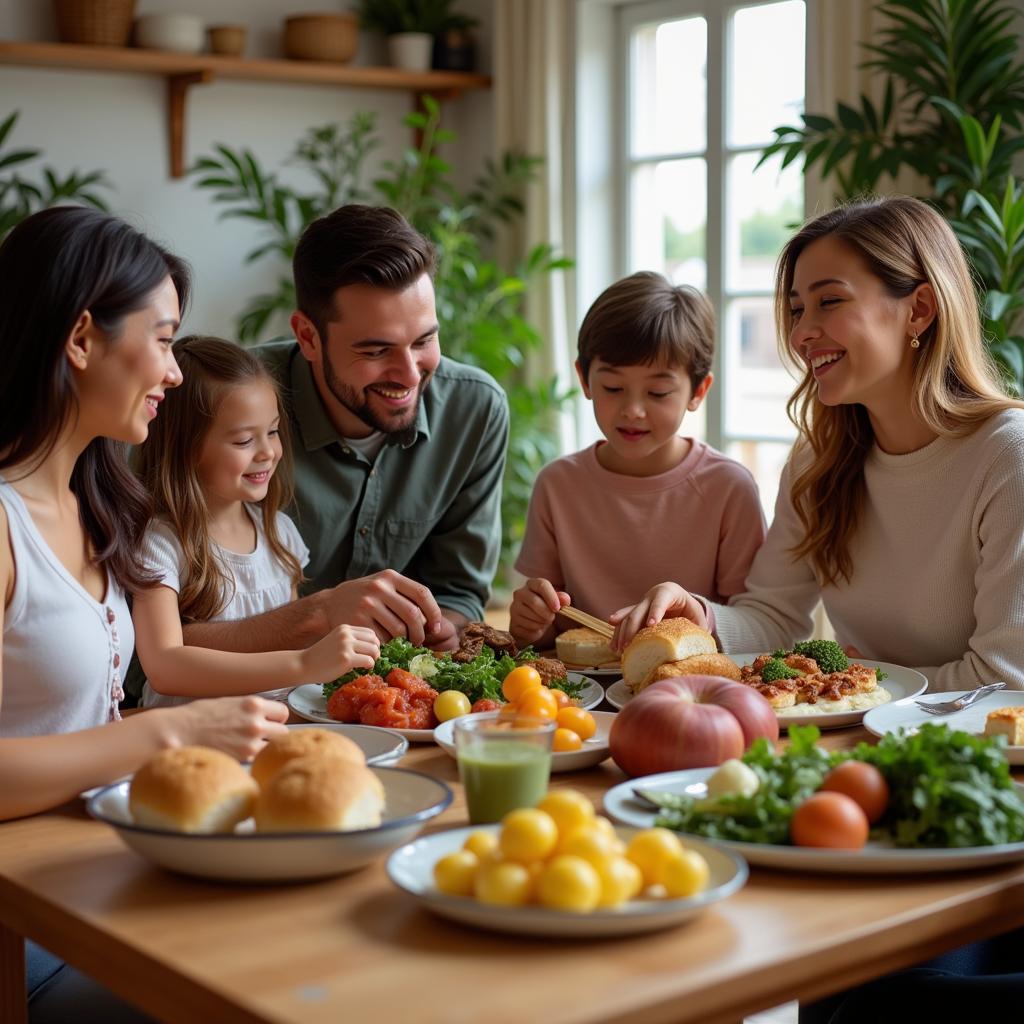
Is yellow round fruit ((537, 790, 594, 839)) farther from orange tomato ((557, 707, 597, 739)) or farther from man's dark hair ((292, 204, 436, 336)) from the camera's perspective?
man's dark hair ((292, 204, 436, 336))

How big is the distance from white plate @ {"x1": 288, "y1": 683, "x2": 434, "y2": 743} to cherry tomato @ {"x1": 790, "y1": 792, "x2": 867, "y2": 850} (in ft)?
1.96

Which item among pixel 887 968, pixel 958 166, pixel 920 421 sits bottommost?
pixel 887 968

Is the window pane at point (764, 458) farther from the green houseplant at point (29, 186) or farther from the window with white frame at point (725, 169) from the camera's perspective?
the green houseplant at point (29, 186)

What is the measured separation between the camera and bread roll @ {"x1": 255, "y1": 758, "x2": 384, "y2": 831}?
123 centimetres

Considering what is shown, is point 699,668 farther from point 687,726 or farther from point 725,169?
point 725,169

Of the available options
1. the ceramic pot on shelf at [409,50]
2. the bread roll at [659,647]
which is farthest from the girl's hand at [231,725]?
the ceramic pot on shelf at [409,50]

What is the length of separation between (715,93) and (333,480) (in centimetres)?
303

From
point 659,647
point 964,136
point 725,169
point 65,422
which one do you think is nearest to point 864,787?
point 659,647

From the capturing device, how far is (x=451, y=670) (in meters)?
1.91

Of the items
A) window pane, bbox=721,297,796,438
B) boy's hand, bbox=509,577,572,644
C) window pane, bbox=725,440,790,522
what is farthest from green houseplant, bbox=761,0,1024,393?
boy's hand, bbox=509,577,572,644

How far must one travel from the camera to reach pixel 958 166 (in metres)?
3.67

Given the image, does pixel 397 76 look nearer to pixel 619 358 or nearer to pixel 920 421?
pixel 619 358

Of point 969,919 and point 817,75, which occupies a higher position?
point 817,75

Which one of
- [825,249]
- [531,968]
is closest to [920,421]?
[825,249]
